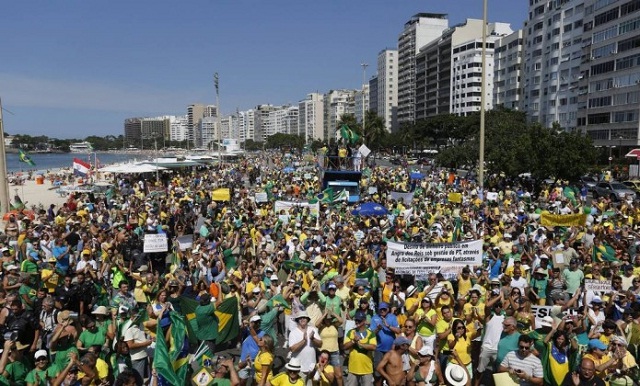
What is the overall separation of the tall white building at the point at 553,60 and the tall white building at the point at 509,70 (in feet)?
12.6

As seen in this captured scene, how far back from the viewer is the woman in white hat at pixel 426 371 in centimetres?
594

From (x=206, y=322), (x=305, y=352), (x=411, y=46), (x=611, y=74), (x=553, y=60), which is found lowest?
(x=206, y=322)

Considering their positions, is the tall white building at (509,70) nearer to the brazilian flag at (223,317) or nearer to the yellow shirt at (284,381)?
the brazilian flag at (223,317)

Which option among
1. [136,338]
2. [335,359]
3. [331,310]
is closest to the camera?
[136,338]

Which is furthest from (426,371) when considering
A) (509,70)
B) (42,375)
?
(509,70)

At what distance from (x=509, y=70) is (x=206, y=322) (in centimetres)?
9370

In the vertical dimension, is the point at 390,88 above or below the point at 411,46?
below

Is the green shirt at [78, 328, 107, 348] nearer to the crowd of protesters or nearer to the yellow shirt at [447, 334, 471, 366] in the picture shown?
the crowd of protesters

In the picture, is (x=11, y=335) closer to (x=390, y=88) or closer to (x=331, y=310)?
(x=331, y=310)

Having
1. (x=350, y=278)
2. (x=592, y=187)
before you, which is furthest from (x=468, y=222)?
(x=592, y=187)

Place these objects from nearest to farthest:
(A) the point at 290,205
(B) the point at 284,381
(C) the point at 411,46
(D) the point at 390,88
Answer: (B) the point at 284,381 → (A) the point at 290,205 → (C) the point at 411,46 → (D) the point at 390,88

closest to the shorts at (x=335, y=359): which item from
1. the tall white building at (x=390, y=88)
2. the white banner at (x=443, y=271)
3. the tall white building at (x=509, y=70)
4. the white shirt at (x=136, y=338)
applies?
the white shirt at (x=136, y=338)

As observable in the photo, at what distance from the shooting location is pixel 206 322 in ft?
25.4

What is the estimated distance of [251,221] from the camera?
663 inches
